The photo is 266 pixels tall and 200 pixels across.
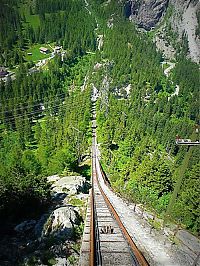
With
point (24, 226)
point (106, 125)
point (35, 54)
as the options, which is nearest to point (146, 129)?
point (106, 125)

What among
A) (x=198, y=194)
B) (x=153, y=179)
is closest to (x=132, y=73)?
(x=153, y=179)

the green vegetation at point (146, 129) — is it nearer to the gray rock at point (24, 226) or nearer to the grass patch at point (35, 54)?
the gray rock at point (24, 226)

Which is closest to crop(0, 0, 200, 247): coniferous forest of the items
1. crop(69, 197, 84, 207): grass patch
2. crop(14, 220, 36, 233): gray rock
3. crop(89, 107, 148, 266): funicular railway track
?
crop(14, 220, 36, 233): gray rock

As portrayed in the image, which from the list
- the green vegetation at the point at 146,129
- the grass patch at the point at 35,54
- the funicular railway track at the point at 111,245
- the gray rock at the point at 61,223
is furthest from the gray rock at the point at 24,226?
the grass patch at the point at 35,54

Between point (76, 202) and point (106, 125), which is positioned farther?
point (106, 125)

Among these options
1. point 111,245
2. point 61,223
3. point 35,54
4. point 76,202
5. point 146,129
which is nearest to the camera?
point 111,245

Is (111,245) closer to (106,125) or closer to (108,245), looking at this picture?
(108,245)

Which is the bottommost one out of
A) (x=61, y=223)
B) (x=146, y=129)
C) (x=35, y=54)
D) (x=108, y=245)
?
(x=146, y=129)

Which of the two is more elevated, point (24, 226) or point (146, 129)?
point (24, 226)

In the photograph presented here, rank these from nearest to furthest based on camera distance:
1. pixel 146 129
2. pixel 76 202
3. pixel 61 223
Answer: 1. pixel 61 223
2. pixel 76 202
3. pixel 146 129
